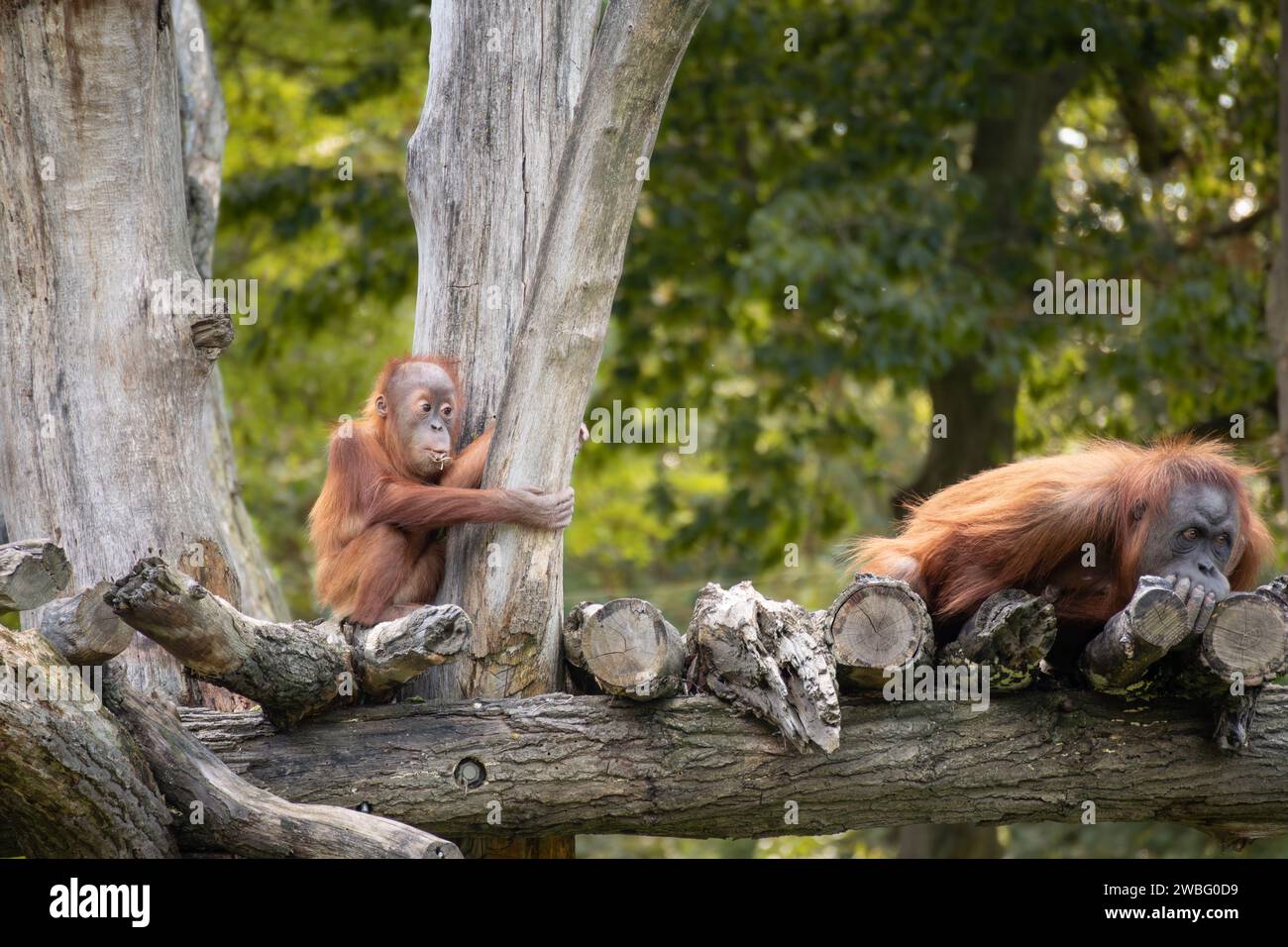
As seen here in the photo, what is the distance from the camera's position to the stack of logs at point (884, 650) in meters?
4.77

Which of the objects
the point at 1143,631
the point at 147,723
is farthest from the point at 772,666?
the point at 147,723

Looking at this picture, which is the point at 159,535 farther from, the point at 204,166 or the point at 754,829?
the point at 204,166

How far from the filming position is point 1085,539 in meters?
5.55

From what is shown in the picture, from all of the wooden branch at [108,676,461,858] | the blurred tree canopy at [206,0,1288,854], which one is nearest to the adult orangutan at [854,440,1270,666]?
the wooden branch at [108,676,461,858]

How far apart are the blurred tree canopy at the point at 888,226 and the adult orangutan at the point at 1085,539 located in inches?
166

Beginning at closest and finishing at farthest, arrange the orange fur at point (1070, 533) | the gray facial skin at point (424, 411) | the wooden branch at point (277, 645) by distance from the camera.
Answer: the wooden branch at point (277, 645) < the orange fur at point (1070, 533) < the gray facial skin at point (424, 411)

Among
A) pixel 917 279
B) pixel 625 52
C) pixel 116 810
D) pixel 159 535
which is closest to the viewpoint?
pixel 116 810

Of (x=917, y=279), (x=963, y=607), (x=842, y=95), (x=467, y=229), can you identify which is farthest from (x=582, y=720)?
(x=842, y=95)

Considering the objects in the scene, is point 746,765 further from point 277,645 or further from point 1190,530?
point 1190,530

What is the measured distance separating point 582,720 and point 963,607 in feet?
5.04

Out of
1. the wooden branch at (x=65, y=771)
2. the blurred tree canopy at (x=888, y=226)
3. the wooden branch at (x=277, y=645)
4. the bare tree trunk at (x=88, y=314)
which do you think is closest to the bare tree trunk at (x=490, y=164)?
the bare tree trunk at (x=88, y=314)

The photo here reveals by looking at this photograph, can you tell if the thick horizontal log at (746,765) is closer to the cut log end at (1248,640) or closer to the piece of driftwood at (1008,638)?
the piece of driftwood at (1008,638)

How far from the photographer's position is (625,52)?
5.05m
